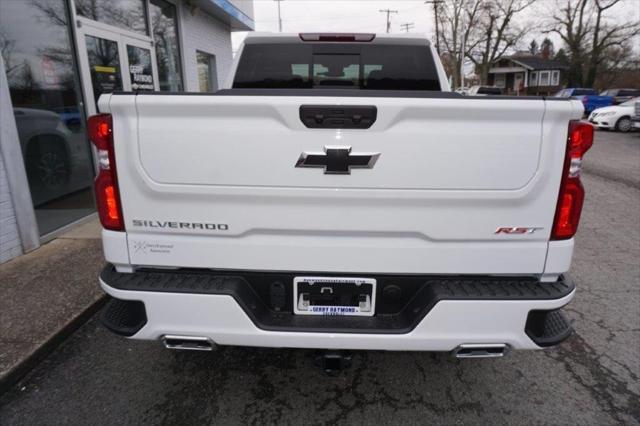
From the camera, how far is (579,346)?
9.98 ft

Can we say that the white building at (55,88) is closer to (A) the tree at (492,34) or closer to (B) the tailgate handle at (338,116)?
(B) the tailgate handle at (338,116)

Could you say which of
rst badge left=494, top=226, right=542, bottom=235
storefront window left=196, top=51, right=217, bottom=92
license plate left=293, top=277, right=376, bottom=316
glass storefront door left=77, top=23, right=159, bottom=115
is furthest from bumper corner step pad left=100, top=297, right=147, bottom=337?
storefront window left=196, top=51, right=217, bottom=92

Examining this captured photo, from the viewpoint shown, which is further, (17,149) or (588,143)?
(17,149)

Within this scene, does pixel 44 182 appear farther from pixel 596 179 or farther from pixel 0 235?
pixel 596 179

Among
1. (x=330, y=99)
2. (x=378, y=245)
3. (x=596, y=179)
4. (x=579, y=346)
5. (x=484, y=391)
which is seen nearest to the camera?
(x=330, y=99)

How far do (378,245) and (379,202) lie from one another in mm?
209

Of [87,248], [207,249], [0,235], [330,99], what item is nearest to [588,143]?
[330,99]

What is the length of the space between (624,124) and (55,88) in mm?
20421

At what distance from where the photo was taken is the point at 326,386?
2613 mm

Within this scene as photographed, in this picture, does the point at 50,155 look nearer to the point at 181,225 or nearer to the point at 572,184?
the point at 181,225

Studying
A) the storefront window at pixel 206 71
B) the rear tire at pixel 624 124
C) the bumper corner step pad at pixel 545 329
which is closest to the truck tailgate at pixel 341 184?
the bumper corner step pad at pixel 545 329

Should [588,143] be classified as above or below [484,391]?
above

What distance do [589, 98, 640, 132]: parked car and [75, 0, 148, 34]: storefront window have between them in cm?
1805

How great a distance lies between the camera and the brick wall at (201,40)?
9414mm
